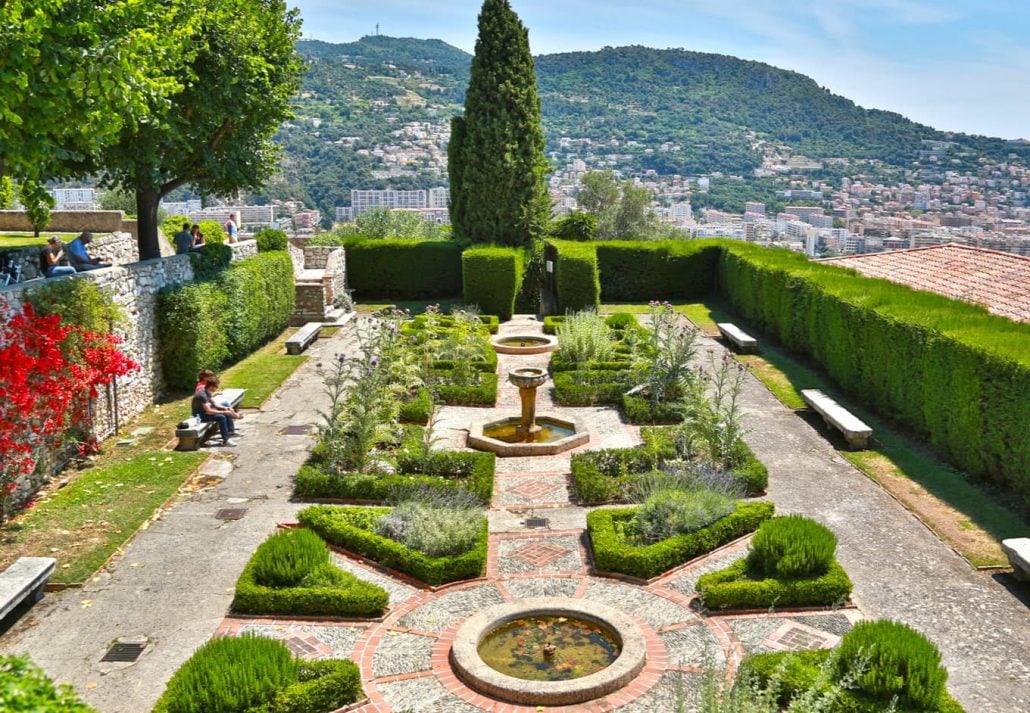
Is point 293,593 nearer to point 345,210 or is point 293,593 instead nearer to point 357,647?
point 357,647

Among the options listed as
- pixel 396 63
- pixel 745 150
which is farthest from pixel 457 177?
pixel 396 63

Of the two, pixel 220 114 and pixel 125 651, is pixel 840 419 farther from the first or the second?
pixel 220 114

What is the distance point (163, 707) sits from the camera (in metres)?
5.67

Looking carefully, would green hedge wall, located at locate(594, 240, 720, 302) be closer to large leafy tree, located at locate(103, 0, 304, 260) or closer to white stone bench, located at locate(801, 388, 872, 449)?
large leafy tree, located at locate(103, 0, 304, 260)

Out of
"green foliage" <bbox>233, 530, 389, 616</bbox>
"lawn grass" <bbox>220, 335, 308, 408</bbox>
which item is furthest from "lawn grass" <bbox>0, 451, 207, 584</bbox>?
"lawn grass" <bbox>220, 335, 308, 408</bbox>

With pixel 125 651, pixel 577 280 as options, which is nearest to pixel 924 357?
pixel 125 651

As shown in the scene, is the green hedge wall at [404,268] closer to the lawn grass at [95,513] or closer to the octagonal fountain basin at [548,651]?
the lawn grass at [95,513]

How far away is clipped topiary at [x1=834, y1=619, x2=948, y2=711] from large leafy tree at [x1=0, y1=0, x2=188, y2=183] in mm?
8839

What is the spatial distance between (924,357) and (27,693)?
11754 mm

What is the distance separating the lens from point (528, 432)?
1309 centimetres

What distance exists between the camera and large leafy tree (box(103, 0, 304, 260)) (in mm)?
15469

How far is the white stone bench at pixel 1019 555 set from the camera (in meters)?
8.05

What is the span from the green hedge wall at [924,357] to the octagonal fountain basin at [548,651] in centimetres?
566

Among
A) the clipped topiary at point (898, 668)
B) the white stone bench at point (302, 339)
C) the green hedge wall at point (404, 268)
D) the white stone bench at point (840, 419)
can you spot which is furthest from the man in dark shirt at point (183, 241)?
the clipped topiary at point (898, 668)
